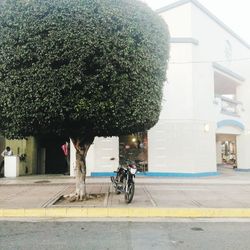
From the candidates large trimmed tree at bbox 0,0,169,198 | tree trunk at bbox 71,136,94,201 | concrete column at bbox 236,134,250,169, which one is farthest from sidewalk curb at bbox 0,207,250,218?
concrete column at bbox 236,134,250,169

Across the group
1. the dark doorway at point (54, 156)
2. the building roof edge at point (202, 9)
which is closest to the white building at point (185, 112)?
the building roof edge at point (202, 9)

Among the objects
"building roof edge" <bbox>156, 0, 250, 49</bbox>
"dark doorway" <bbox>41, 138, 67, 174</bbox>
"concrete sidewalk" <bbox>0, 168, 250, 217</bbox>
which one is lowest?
"concrete sidewalk" <bbox>0, 168, 250, 217</bbox>

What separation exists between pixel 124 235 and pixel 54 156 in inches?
546

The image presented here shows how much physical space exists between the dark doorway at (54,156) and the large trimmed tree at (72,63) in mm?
10895

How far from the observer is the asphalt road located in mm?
5285

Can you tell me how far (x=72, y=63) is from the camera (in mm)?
7574

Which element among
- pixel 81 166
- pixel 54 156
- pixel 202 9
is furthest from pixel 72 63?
pixel 54 156

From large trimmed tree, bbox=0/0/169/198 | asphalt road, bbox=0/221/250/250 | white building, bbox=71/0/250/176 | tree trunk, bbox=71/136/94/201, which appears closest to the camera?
asphalt road, bbox=0/221/250/250

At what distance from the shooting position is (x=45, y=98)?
7.64m

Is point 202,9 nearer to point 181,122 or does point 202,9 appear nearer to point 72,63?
point 181,122

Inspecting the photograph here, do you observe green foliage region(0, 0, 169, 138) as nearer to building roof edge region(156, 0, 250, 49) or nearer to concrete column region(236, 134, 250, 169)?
building roof edge region(156, 0, 250, 49)

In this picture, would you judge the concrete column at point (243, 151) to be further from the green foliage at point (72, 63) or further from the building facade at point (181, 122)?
the green foliage at point (72, 63)

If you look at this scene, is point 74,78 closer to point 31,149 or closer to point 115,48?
point 115,48

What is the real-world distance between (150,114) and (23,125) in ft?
10.8
